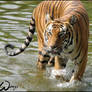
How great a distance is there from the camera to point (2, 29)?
8.29 m

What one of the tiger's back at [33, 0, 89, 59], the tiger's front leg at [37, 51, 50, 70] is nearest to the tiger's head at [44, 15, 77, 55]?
the tiger's back at [33, 0, 89, 59]

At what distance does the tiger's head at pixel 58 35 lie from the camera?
4699 millimetres

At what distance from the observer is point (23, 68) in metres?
6.25

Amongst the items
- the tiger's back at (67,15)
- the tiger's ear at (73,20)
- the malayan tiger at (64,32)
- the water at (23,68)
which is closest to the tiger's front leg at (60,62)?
the malayan tiger at (64,32)

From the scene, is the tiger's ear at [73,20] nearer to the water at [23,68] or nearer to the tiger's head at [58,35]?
the tiger's head at [58,35]

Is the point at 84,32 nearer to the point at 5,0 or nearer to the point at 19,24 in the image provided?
the point at 19,24

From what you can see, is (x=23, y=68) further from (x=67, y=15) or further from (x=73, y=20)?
(x=73, y=20)

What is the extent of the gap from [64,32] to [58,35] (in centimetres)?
12

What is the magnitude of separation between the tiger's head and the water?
0.70 metres

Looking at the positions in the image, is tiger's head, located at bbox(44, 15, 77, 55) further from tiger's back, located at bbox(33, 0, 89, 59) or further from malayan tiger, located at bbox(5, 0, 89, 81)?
tiger's back, located at bbox(33, 0, 89, 59)

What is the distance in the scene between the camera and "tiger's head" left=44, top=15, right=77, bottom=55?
470 centimetres

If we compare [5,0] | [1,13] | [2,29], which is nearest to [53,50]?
[2,29]

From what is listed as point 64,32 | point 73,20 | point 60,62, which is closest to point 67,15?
point 73,20

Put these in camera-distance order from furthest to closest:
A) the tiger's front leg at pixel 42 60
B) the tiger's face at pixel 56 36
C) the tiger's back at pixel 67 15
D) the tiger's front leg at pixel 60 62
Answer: the tiger's front leg at pixel 42 60
the tiger's front leg at pixel 60 62
the tiger's back at pixel 67 15
the tiger's face at pixel 56 36
